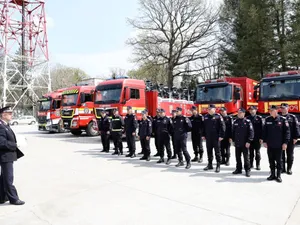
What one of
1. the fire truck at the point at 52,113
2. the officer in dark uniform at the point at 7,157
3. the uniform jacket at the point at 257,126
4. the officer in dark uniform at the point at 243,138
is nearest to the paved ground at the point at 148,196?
the officer in dark uniform at the point at 7,157

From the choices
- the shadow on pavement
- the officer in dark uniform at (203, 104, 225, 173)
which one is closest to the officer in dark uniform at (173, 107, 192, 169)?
the shadow on pavement

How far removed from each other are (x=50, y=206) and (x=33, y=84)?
41291 millimetres

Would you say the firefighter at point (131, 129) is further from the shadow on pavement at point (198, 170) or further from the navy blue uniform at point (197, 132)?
the navy blue uniform at point (197, 132)

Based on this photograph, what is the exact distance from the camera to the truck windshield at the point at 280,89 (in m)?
11.1

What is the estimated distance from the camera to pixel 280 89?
37.7ft

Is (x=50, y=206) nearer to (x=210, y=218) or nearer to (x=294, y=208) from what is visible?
(x=210, y=218)

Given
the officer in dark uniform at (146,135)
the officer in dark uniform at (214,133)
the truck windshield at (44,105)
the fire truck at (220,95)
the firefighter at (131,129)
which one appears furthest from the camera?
the truck windshield at (44,105)

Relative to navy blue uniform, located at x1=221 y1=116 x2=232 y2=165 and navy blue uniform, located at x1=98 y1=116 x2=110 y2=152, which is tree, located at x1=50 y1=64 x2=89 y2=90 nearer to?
navy blue uniform, located at x1=98 y1=116 x2=110 y2=152

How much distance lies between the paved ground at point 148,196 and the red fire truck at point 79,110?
28.4 ft

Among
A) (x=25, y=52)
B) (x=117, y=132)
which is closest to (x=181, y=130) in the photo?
(x=117, y=132)

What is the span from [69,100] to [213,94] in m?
8.89

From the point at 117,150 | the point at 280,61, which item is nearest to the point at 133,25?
the point at 280,61

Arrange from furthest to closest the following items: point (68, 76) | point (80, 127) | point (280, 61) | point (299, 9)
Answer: point (68, 76) → point (280, 61) → point (299, 9) → point (80, 127)

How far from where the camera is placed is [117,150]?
33.5 ft
